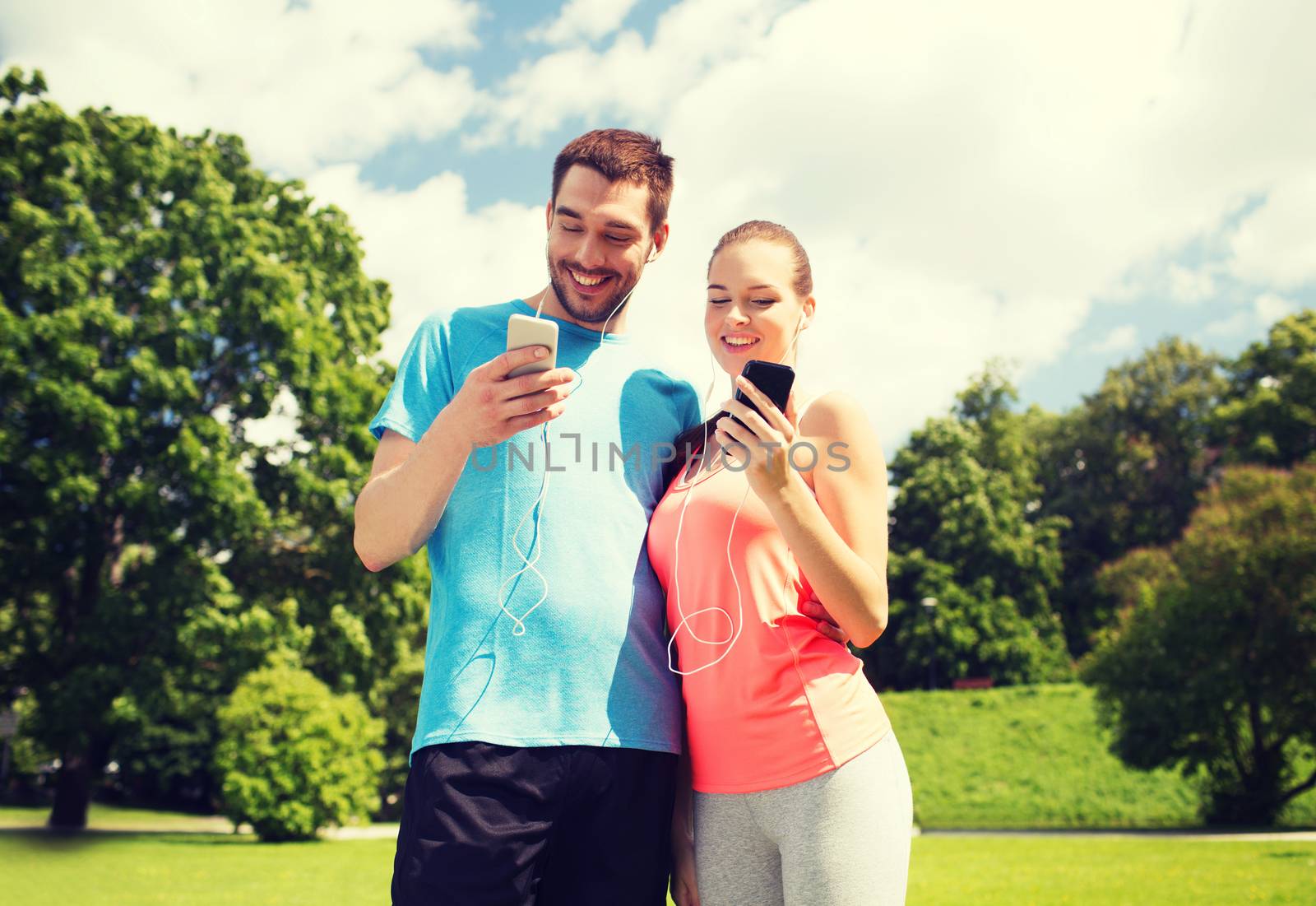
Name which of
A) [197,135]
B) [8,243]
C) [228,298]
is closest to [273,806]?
[228,298]

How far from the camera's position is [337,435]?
1838 centimetres

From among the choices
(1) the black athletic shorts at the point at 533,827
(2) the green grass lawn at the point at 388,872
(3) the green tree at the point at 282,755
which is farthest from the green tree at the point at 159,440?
(1) the black athletic shorts at the point at 533,827

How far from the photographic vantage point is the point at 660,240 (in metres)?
2.62

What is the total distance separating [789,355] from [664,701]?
102 centimetres

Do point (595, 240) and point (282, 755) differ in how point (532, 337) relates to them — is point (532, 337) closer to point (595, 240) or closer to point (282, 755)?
point (595, 240)

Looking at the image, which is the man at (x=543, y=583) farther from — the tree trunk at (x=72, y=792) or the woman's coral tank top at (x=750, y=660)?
the tree trunk at (x=72, y=792)

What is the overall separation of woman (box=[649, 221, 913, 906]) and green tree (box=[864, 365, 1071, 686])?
35085mm

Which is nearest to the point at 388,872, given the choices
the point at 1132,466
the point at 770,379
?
the point at 770,379

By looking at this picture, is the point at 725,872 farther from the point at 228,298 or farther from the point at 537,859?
the point at 228,298

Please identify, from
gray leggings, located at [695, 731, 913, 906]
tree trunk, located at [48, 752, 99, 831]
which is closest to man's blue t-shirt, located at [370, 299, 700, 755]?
gray leggings, located at [695, 731, 913, 906]

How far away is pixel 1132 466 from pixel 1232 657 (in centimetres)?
2595

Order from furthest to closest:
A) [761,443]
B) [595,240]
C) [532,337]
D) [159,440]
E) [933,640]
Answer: [933,640], [159,440], [595,240], [761,443], [532,337]

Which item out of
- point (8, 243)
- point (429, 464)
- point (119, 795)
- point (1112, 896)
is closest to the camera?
point (429, 464)

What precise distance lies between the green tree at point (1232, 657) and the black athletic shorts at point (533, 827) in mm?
20283
